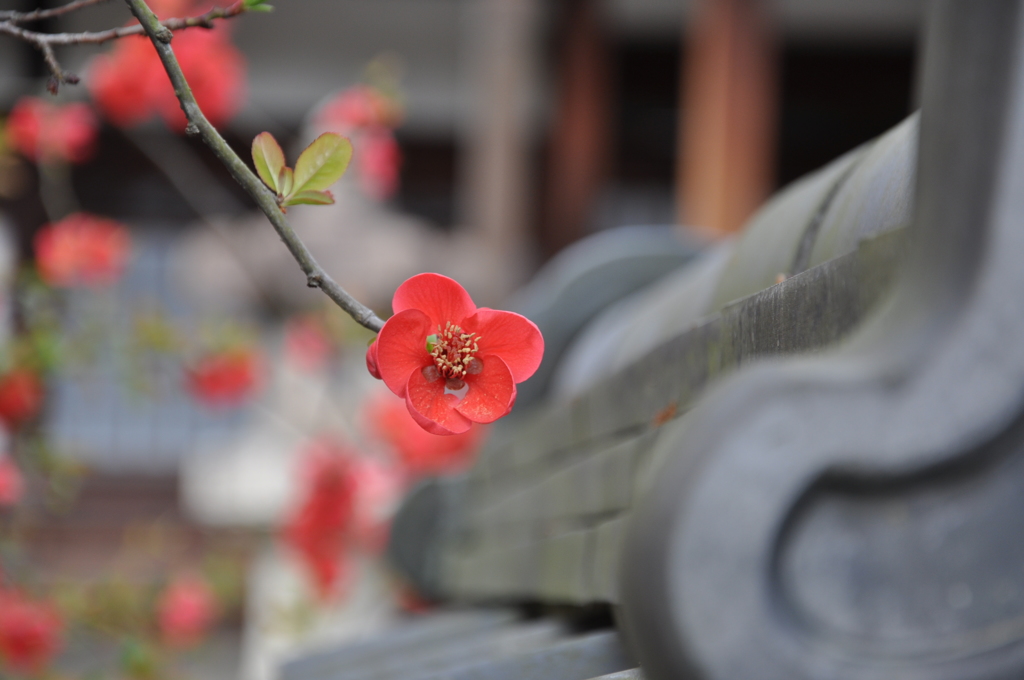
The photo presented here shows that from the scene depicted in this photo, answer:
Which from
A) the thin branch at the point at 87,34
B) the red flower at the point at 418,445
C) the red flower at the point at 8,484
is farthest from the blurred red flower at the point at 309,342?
the thin branch at the point at 87,34

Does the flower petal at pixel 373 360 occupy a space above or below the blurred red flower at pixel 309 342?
below

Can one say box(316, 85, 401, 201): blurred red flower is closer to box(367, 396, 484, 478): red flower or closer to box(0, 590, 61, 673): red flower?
box(367, 396, 484, 478): red flower

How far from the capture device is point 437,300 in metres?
0.45

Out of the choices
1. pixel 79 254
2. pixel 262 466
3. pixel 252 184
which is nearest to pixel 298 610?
pixel 262 466

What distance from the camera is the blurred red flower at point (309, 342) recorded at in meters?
2.80

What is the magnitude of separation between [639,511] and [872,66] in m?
4.22

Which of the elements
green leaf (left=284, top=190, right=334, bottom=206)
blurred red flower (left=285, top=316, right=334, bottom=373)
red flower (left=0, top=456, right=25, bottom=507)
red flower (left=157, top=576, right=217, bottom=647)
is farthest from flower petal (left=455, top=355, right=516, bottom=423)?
blurred red flower (left=285, top=316, right=334, bottom=373)

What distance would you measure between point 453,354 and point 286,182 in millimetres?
108

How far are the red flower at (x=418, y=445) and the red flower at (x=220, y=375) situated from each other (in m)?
0.52

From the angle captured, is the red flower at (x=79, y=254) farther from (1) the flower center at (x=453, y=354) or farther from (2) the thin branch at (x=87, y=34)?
(1) the flower center at (x=453, y=354)

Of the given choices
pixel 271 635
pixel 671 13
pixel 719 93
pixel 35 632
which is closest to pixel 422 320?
pixel 35 632

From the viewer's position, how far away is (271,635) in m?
3.23

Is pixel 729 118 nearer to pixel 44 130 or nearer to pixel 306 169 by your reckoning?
pixel 44 130

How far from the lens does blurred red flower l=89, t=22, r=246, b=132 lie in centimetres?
201
